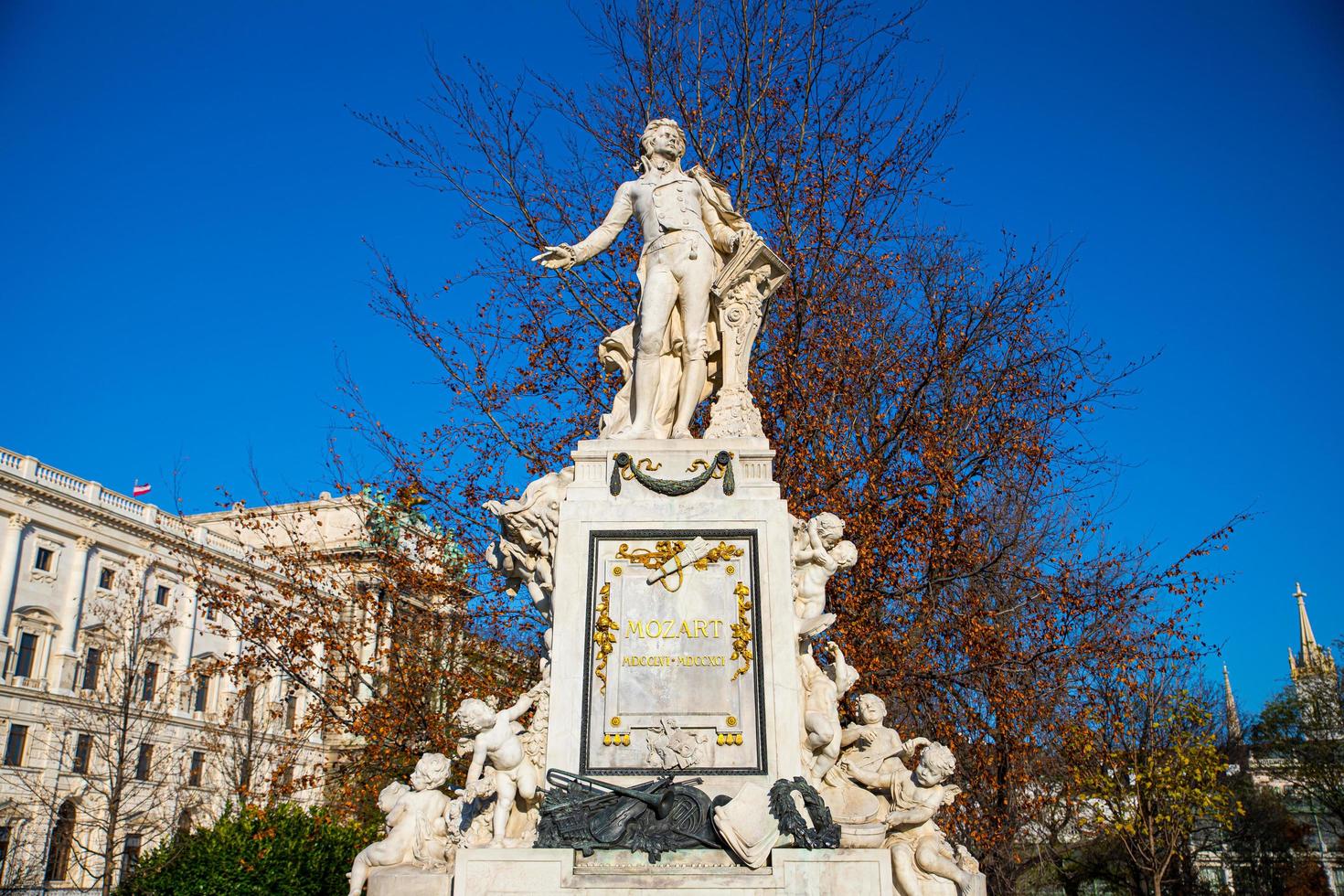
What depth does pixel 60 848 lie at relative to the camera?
111 feet

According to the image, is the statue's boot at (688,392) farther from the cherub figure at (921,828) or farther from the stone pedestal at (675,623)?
the cherub figure at (921,828)

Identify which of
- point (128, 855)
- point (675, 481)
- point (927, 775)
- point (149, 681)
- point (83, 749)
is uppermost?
point (149, 681)

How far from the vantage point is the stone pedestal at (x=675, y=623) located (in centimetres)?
696

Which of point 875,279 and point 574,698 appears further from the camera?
point 875,279

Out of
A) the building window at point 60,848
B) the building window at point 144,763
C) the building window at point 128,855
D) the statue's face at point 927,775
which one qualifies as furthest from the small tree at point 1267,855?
the building window at point 144,763

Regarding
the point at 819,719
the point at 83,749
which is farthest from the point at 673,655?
the point at 83,749

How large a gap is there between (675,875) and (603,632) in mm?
1789

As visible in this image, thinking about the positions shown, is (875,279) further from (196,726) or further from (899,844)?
(196,726)

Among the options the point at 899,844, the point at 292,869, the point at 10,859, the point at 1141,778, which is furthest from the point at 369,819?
the point at 10,859

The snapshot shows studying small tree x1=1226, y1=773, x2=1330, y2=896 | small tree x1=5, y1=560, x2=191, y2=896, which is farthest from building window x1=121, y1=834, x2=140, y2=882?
small tree x1=1226, y1=773, x2=1330, y2=896

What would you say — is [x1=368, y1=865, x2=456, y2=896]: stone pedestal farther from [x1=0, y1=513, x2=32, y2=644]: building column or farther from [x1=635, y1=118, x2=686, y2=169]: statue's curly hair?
[x1=0, y1=513, x2=32, y2=644]: building column

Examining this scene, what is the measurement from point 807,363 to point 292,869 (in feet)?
45.9

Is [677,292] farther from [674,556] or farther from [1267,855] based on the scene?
[1267,855]

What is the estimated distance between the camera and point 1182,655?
15.8 m
